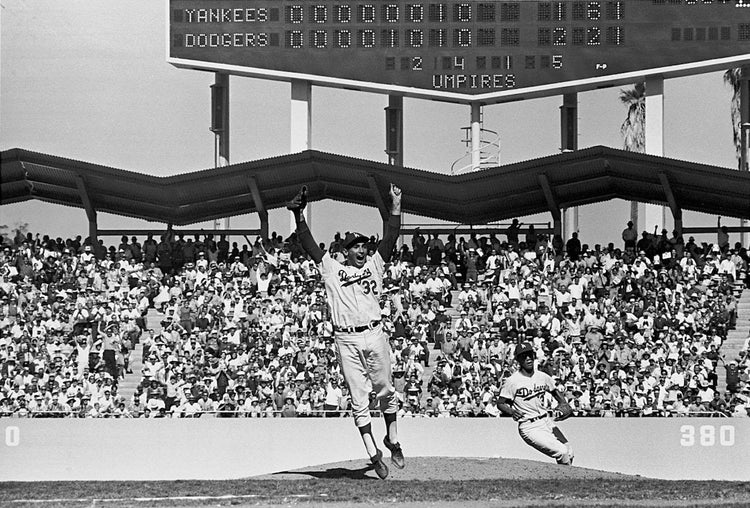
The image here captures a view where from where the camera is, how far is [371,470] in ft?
32.6

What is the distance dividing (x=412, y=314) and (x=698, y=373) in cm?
517

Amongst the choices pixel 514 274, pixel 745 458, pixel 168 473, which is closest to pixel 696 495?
pixel 745 458

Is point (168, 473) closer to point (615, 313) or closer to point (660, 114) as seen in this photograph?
point (615, 313)

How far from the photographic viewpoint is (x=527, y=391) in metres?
10.6

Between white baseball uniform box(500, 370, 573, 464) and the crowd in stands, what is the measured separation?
493 cm

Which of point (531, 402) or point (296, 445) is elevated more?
point (531, 402)

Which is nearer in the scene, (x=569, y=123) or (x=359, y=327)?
(x=359, y=327)

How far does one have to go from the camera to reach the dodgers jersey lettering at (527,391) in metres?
10.6

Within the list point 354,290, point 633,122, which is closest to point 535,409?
point 354,290

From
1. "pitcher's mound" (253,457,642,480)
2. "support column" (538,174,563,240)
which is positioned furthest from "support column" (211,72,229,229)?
"pitcher's mound" (253,457,642,480)

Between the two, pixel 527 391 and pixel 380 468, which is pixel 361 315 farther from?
pixel 527 391

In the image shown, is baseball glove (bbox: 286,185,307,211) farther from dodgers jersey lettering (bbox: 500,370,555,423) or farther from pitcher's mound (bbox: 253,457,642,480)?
dodgers jersey lettering (bbox: 500,370,555,423)

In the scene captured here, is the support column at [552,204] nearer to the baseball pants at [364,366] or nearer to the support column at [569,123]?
the support column at [569,123]

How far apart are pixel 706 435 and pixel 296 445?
5.38 metres
